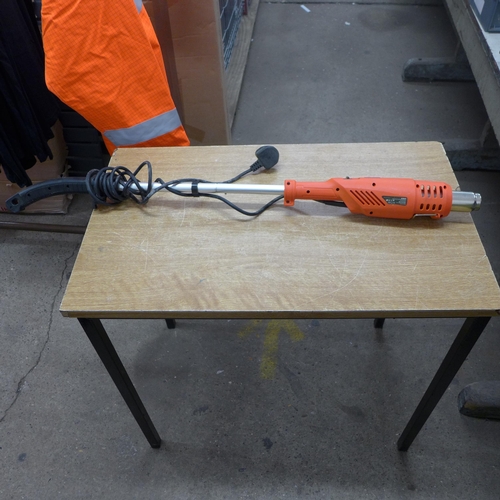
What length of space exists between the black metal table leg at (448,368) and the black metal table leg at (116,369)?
0.62 metres

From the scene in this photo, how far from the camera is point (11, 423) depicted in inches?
50.8

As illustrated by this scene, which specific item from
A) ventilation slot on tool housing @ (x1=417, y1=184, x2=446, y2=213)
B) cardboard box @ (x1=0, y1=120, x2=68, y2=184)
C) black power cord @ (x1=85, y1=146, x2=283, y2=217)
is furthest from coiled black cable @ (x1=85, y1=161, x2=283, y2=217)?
cardboard box @ (x1=0, y1=120, x2=68, y2=184)

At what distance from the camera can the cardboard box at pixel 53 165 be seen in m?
1.68

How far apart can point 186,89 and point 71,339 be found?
0.95 metres

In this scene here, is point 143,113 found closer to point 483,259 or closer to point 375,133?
point 483,259

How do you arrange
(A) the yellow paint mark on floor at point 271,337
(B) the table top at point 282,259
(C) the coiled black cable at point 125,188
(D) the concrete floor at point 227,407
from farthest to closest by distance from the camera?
(A) the yellow paint mark on floor at point 271,337
(D) the concrete floor at point 227,407
(C) the coiled black cable at point 125,188
(B) the table top at point 282,259

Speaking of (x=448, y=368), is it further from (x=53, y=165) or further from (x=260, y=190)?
(x=53, y=165)

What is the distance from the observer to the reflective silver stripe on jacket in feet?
3.83

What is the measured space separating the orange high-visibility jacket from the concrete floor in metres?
0.65

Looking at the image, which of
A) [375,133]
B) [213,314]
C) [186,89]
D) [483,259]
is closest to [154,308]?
[213,314]

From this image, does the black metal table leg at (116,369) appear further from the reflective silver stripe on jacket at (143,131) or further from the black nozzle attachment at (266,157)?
the reflective silver stripe on jacket at (143,131)

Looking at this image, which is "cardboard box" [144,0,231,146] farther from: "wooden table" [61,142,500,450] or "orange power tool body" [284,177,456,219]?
"orange power tool body" [284,177,456,219]

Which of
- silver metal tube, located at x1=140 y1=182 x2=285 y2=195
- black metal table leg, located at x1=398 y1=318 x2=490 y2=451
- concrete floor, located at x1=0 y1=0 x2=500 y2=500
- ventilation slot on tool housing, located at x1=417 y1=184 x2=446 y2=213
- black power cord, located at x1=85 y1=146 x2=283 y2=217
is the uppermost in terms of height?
black power cord, located at x1=85 y1=146 x2=283 y2=217

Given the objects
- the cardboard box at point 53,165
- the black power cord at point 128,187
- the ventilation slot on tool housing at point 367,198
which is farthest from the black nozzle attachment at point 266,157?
the cardboard box at point 53,165
